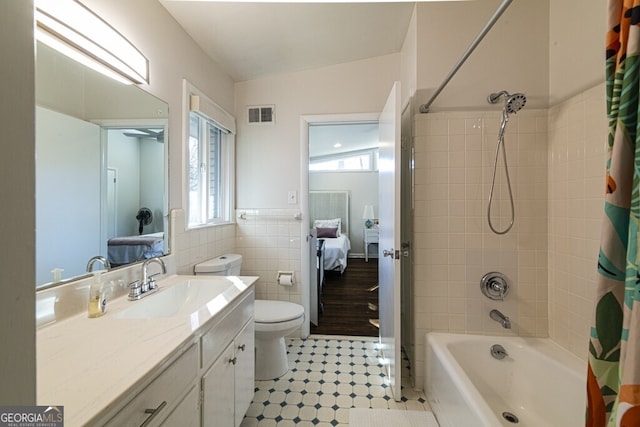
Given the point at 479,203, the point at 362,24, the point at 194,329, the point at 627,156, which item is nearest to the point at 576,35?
the point at 479,203

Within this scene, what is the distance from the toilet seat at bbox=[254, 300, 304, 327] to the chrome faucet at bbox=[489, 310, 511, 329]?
1.27 metres

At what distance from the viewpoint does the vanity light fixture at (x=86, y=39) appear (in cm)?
91

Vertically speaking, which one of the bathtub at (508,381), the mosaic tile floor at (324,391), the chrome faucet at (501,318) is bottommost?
the mosaic tile floor at (324,391)

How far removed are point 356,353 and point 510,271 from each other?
1.32 m

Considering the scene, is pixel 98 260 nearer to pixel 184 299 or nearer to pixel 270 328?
pixel 184 299

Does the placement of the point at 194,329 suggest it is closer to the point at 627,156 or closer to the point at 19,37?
the point at 19,37

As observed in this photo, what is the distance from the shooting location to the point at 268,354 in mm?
1847

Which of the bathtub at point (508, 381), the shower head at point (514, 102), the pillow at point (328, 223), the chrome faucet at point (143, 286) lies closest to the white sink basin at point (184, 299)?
the chrome faucet at point (143, 286)

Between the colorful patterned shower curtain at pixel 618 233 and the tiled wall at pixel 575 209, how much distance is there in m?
1.04

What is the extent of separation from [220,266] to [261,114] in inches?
56.2

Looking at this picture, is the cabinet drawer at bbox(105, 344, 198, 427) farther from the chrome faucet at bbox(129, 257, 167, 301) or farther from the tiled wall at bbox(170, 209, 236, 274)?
the tiled wall at bbox(170, 209, 236, 274)

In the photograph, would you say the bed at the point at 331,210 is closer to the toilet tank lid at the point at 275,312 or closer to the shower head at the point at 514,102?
the toilet tank lid at the point at 275,312

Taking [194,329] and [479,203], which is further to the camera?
→ [479,203]

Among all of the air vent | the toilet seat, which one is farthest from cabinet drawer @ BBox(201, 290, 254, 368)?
the air vent
